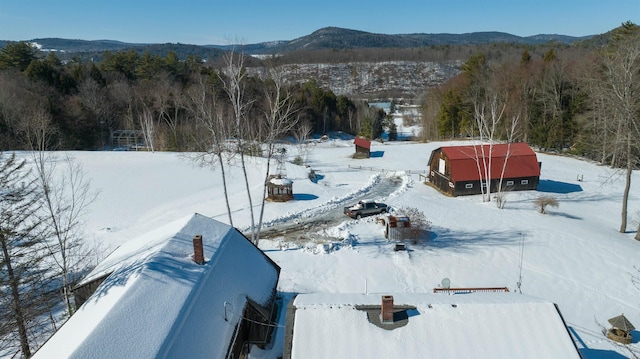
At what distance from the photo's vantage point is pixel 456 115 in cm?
7094

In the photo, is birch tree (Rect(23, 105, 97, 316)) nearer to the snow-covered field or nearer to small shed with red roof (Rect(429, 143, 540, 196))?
the snow-covered field

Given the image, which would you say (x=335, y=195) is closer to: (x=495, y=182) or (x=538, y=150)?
(x=495, y=182)

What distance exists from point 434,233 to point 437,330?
14848 mm

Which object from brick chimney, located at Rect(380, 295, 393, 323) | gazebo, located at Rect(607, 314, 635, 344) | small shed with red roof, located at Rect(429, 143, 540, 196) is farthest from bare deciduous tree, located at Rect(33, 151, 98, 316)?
small shed with red roof, located at Rect(429, 143, 540, 196)

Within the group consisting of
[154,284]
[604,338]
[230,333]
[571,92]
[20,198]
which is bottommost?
[604,338]

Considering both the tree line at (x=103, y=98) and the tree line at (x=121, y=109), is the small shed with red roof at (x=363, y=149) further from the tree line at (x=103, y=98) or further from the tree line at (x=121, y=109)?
the tree line at (x=103, y=98)

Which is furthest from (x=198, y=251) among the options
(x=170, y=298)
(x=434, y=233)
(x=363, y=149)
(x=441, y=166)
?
(x=363, y=149)

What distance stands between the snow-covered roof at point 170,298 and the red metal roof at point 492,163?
23151 millimetres

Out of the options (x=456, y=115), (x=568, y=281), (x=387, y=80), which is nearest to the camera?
(x=568, y=281)

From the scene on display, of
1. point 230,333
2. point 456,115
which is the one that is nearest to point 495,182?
point 230,333

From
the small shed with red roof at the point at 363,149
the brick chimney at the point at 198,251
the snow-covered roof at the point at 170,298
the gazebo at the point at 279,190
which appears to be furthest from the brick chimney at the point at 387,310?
the small shed with red roof at the point at 363,149

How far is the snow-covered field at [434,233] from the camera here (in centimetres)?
1780

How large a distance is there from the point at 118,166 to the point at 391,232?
2997 centimetres

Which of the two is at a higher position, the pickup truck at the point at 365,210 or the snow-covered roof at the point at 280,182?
the snow-covered roof at the point at 280,182
